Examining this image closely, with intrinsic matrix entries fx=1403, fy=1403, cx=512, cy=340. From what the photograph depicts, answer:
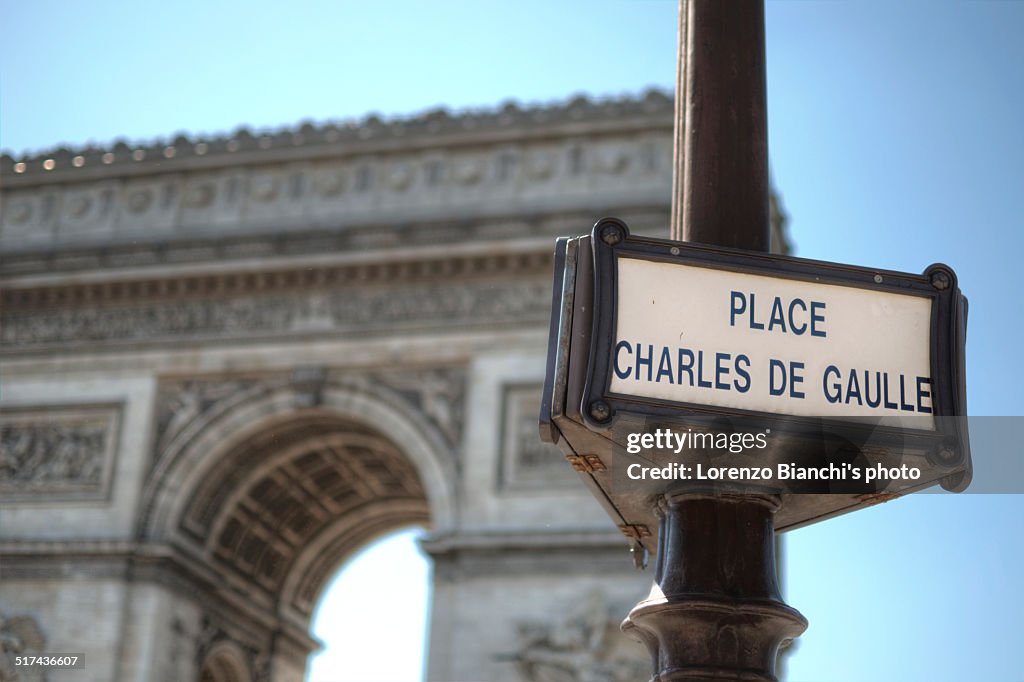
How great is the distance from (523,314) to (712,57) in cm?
1568

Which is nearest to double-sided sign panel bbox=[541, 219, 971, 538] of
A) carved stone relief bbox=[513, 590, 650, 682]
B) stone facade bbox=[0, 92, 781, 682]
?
carved stone relief bbox=[513, 590, 650, 682]

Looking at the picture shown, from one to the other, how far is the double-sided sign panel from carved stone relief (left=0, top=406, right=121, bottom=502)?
17695 mm

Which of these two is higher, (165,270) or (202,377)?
(165,270)

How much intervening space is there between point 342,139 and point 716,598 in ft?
59.6

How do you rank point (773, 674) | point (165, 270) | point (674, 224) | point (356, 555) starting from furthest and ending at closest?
point (356, 555) < point (165, 270) < point (674, 224) < point (773, 674)

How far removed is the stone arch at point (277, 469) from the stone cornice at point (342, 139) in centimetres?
338

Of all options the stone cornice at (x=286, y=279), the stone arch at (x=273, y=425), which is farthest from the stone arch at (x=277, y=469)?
the stone cornice at (x=286, y=279)

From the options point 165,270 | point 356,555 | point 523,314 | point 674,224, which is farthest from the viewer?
point 356,555

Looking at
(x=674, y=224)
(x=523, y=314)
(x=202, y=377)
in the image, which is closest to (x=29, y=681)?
(x=202, y=377)

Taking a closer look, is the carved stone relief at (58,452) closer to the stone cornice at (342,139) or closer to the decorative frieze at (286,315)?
the decorative frieze at (286,315)

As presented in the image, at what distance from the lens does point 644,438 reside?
1954 millimetres

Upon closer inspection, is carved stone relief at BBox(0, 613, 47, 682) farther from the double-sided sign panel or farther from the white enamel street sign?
the white enamel street sign

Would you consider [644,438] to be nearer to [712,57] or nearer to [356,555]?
[712,57]

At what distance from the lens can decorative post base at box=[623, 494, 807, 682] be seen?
1.94 m
